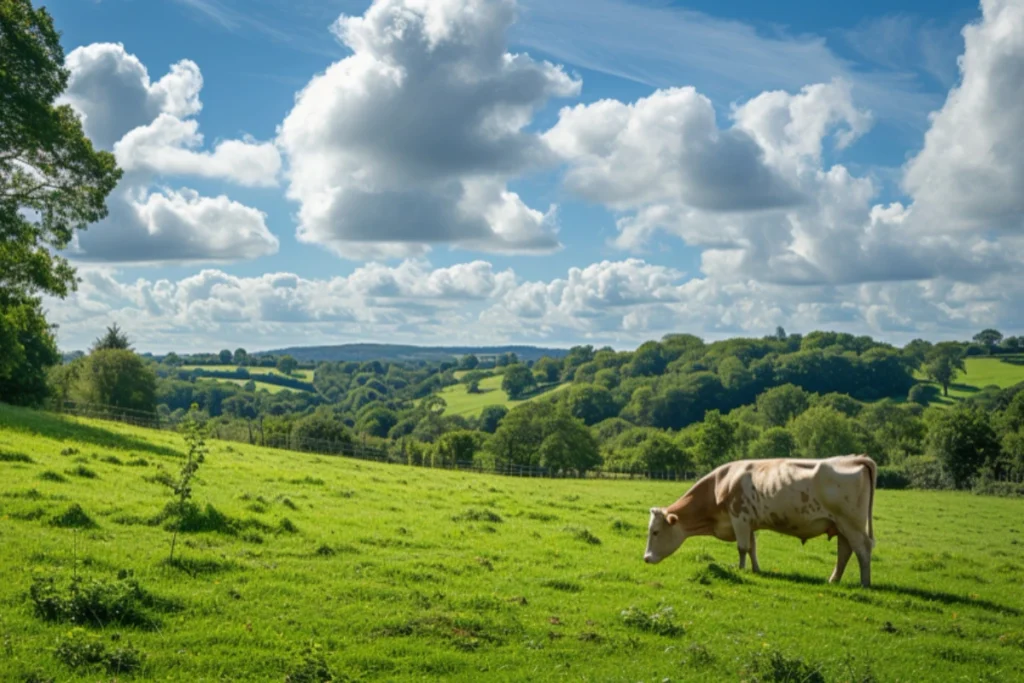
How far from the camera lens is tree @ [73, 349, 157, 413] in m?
71.3

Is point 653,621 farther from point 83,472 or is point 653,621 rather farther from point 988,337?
point 988,337

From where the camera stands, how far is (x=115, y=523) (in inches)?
629

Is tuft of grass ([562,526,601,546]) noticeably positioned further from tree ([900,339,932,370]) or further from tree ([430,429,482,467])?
tree ([900,339,932,370])

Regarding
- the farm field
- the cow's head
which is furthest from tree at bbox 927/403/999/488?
the farm field

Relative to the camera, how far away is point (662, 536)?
1727 cm

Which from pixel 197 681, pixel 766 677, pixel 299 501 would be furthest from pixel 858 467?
pixel 299 501

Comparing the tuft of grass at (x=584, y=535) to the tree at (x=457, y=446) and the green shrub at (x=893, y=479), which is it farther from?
the tree at (x=457, y=446)

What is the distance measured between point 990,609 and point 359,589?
1227 centimetres

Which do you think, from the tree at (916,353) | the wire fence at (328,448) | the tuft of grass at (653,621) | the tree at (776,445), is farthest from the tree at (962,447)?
the tree at (916,353)

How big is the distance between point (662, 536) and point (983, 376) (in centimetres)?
15189

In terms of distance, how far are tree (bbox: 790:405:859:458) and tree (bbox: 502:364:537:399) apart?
98949 mm

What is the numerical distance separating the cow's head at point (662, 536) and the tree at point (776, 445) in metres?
70.1

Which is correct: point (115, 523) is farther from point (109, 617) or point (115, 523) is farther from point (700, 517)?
point (700, 517)

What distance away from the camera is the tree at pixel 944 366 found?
13912 cm
